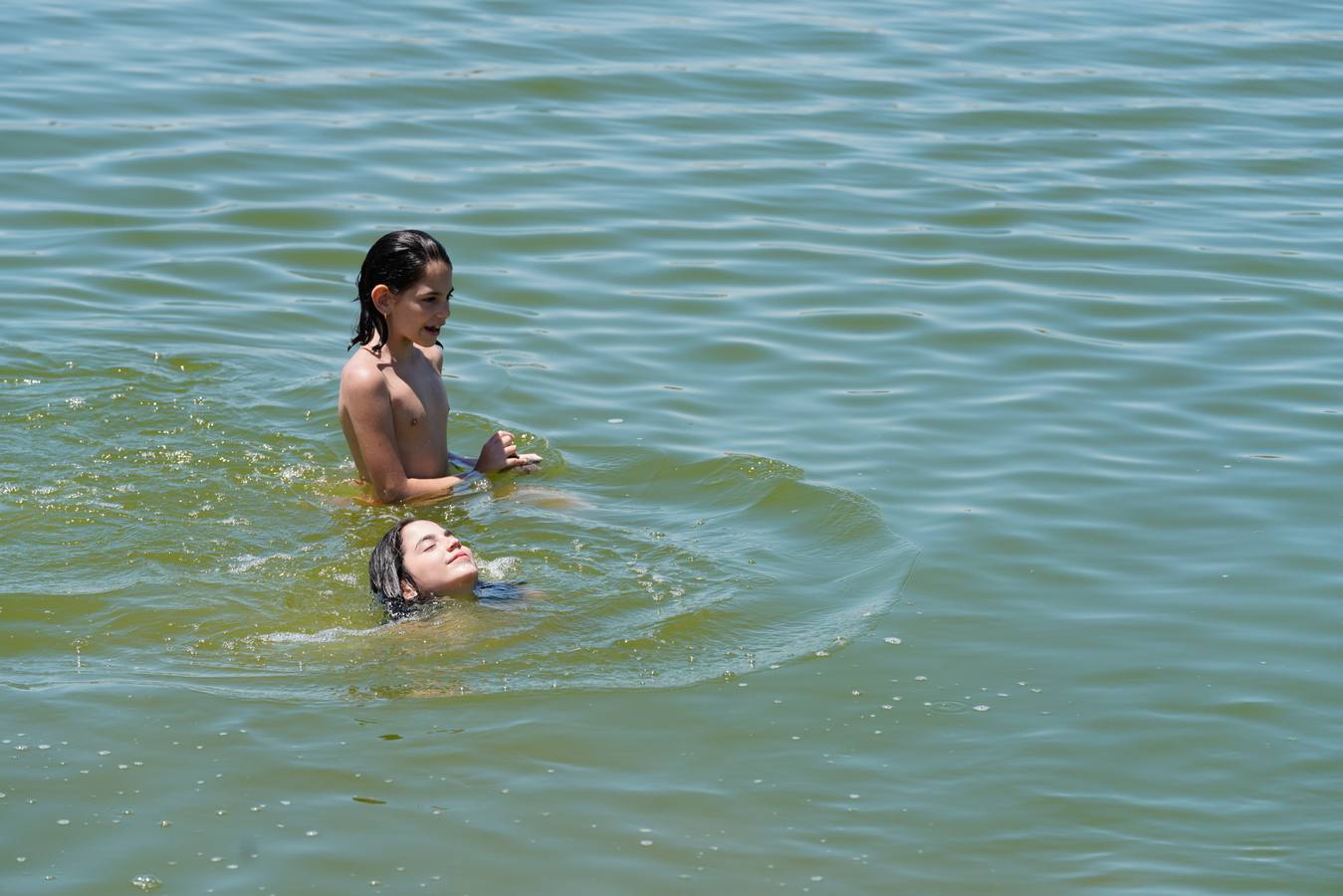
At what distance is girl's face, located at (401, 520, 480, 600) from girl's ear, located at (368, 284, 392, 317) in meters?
1.32

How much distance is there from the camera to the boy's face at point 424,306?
7.81m

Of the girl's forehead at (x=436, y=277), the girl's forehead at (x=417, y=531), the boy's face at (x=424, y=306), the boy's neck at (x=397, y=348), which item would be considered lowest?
the girl's forehead at (x=417, y=531)

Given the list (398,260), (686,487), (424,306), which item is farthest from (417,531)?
(686,487)

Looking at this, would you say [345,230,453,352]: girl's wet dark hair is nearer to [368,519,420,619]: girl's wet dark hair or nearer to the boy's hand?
the boy's hand

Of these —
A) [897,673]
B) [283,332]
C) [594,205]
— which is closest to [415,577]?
[897,673]

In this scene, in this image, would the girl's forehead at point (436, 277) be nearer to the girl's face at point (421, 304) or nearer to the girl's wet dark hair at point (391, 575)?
the girl's face at point (421, 304)

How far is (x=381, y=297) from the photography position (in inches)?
311

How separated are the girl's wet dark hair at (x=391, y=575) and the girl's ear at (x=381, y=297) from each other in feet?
4.16

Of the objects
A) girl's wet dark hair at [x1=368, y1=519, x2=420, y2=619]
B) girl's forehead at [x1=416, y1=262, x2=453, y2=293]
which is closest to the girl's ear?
girl's forehead at [x1=416, y1=262, x2=453, y2=293]

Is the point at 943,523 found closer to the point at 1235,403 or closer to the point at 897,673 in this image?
the point at 897,673

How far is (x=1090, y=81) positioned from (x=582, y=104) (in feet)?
16.4

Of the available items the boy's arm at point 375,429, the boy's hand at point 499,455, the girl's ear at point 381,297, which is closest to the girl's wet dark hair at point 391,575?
the boy's arm at point 375,429

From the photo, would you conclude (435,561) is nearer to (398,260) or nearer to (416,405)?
(416,405)

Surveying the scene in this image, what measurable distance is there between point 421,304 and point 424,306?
0.02 metres
